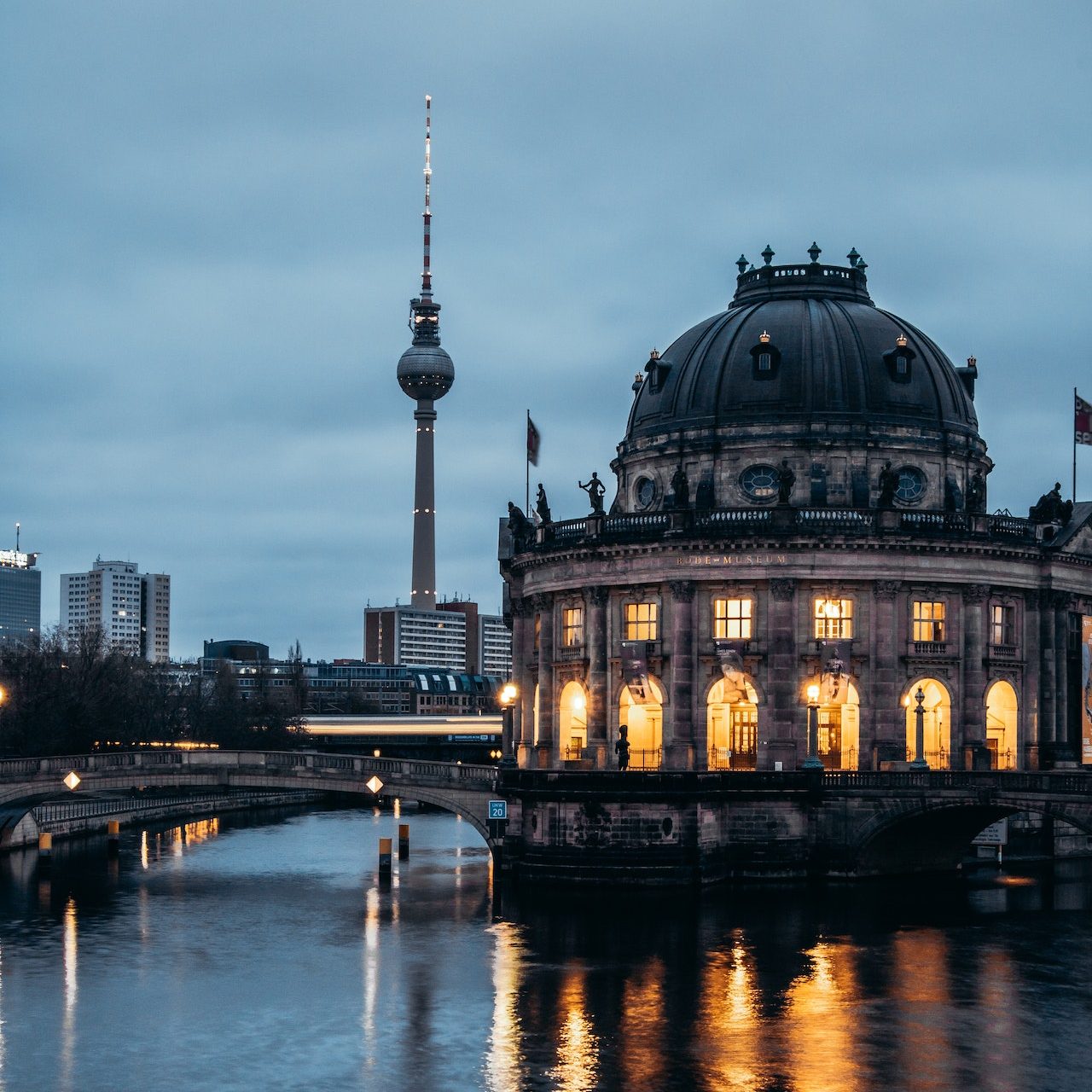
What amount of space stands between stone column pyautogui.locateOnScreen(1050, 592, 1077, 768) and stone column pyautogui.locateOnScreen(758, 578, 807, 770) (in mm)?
17364

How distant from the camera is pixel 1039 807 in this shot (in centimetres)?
9606

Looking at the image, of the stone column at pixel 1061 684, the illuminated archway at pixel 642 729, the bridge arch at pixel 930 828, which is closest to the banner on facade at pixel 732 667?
the illuminated archway at pixel 642 729

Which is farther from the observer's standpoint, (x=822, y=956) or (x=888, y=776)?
(x=888, y=776)

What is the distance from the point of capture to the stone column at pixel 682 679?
4466 inches

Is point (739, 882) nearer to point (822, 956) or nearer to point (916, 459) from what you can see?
point (822, 956)

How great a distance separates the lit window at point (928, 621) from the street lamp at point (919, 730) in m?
3.12

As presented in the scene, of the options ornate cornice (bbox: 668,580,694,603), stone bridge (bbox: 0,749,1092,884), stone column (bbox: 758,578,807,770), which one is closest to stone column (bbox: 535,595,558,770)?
ornate cornice (bbox: 668,580,694,603)

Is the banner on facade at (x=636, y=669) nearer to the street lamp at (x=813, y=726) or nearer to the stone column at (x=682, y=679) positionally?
the stone column at (x=682, y=679)

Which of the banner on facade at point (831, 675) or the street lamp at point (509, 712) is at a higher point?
the banner on facade at point (831, 675)

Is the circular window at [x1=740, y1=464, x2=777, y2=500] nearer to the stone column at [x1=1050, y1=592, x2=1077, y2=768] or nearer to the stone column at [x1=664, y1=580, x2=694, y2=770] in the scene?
the stone column at [x1=664, y1=580, x2=694, y2=770]

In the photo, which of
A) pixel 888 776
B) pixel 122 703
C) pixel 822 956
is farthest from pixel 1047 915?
pixel 122 703

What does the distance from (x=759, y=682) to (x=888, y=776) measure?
472 inches

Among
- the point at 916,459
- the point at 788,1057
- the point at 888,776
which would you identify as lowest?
the point at 788,1057

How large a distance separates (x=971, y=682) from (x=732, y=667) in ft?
46.7
